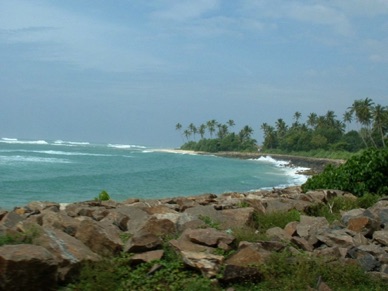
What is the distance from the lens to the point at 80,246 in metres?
6.19

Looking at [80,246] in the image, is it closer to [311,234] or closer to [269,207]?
[311,234]

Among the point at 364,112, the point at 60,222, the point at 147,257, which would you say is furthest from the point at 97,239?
the point at 364,112

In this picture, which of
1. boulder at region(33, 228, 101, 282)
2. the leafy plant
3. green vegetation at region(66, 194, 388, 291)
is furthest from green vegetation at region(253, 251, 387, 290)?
boulder at region(33, 228, 101, 282)

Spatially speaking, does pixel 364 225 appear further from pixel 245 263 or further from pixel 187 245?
pixel 187 245

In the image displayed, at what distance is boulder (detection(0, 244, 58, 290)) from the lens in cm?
514

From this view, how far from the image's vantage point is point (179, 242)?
6.76m

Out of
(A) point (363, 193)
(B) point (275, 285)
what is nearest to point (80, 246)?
(B) point (275, 285)

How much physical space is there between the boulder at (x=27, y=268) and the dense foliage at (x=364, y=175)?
11022 millimetres

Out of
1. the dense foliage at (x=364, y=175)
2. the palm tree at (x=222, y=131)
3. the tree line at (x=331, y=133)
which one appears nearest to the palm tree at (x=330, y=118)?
the tree line at (x=331, y=133)

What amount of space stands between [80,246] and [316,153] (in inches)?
3814

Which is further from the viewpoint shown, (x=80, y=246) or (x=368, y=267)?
(x=368, y=267)

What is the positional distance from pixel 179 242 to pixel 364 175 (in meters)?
9.51

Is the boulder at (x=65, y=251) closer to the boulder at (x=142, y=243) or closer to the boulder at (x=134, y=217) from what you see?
the boulder at (x=142, y=243)

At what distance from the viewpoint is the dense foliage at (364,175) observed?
14508mm
